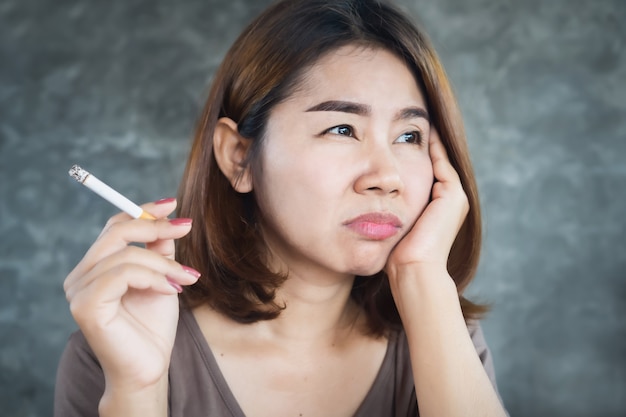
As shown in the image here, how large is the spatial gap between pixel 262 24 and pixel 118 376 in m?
0.89

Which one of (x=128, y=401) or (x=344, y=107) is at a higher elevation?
(x=344, y=107)

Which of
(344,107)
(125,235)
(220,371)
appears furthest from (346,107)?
(220,371)

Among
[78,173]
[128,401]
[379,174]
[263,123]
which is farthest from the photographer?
[263,123]

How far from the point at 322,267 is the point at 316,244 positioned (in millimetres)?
152

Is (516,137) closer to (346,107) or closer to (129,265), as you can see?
(346,107)

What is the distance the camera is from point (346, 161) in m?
1.65

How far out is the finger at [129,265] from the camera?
1.34 metres

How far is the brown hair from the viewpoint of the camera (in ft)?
5.73

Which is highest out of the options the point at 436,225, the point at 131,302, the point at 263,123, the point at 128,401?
the point at 263,123

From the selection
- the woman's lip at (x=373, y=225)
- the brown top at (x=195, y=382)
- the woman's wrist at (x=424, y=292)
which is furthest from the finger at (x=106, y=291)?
the woman's wrist at (x=424, y=292)

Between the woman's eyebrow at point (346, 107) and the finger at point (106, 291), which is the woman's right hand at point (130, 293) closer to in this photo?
the finger at point (106, 291)

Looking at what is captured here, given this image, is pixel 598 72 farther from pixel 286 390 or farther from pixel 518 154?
pixel 286 390

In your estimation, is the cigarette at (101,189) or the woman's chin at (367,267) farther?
the woman's chin at (367,267)

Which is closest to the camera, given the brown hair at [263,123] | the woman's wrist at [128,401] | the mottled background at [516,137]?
the woman's wrist at [128,401]
